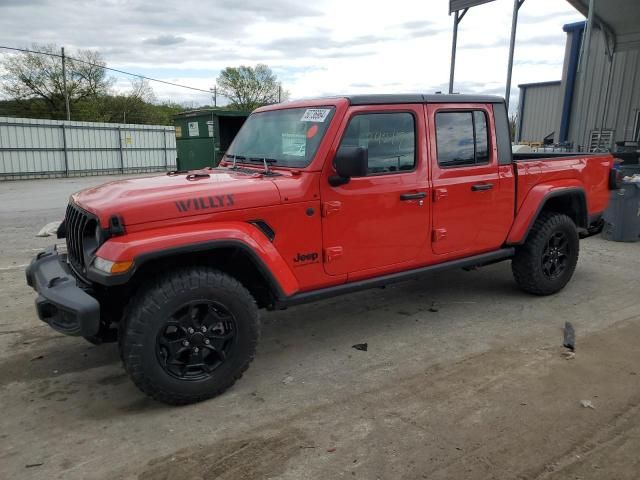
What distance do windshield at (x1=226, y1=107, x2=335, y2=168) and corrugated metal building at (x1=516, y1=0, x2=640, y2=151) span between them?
1205 cm

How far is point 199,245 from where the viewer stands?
3.03 meters

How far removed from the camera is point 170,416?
10.1ft

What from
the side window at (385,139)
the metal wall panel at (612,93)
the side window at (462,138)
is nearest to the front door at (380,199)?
the side window at (385,139)

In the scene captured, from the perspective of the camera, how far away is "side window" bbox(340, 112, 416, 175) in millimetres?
3807

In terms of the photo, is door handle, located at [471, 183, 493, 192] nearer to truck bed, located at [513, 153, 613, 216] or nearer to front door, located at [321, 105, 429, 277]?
truck bed, located at [513, 153, 613, 216]

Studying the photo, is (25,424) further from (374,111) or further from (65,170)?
(65,170)

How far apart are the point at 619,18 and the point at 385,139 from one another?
12.8 meters

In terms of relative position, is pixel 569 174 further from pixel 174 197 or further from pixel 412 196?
pixel 174 197

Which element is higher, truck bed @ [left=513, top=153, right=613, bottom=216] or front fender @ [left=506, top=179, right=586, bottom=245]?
truck bed @ [left=513, top=153, right=613, bottom=216]

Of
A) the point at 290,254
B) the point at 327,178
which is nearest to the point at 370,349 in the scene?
the point at 290,254

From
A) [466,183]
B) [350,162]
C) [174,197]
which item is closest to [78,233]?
[174,197]

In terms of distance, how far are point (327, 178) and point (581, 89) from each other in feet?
30.8

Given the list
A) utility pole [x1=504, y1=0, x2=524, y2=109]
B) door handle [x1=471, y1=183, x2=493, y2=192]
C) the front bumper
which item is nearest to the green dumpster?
utility pole [x1=504, y1=0, x2=524, y2=109]

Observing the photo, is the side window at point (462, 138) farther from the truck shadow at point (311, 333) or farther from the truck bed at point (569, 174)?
the truck shadow at point (311, 333)
